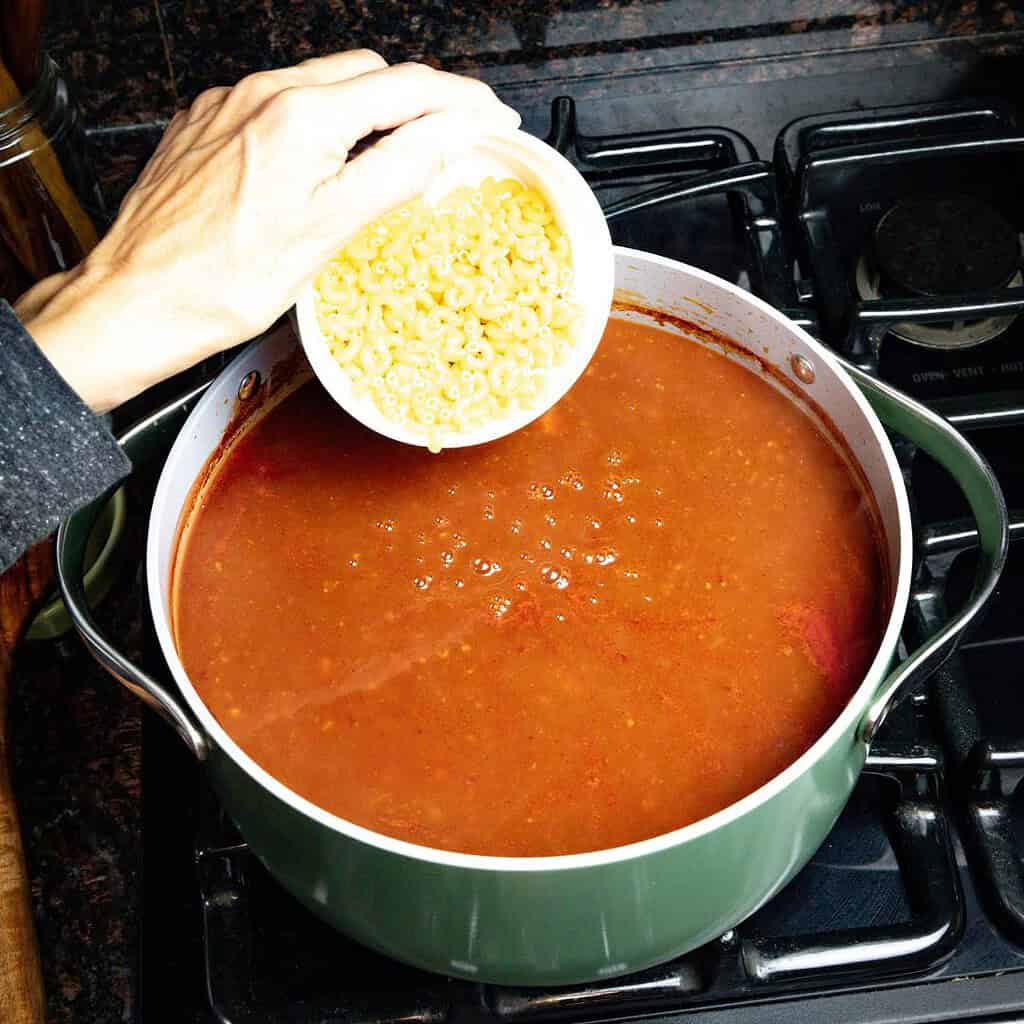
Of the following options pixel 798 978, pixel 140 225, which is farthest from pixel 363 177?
pixel 798 978

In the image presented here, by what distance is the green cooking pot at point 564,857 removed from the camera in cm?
71

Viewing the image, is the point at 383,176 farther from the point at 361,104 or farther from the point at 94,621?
the point at 94,621

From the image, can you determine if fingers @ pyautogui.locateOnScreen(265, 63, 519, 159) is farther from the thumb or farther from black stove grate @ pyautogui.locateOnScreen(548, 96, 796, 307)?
black stove grate @ pyautogui.locateOnScreen(548, 96, 796, 307)

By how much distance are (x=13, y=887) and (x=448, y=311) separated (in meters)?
0.50

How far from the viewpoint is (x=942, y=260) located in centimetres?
115

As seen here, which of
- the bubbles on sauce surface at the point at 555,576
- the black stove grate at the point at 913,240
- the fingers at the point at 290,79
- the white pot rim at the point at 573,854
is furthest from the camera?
the black stove grate at the point at 913,240

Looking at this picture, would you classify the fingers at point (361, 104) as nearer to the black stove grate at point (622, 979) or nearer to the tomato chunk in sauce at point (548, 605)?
the tomato chunk in sauce at point (548, 605)

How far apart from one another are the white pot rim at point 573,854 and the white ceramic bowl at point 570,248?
108 mm

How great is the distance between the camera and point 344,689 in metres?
0.88

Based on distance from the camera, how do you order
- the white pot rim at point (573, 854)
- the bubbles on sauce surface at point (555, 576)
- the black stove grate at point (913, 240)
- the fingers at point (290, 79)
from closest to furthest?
the white pot rim at point (573, 854)
the fingers at point (290, 79)
the bubbles on sauce surface at point (555, 576)
the black stove grate at point (913, 240)

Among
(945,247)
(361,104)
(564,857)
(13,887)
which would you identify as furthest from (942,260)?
(13,887)

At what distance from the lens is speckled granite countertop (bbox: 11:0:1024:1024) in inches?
38.6

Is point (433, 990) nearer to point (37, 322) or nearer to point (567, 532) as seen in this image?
point (567, 532)

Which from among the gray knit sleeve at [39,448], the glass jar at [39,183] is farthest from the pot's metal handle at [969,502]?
the glass jar at [39,183]
